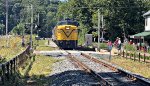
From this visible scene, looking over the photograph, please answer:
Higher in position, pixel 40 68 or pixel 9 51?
pixel 40 68

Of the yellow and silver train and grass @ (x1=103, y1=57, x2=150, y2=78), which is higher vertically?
the yellow and silver train

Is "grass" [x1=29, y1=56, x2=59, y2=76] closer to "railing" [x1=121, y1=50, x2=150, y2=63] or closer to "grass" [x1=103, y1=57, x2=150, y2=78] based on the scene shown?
"grass" [x1=103, y1=57, x2=150, y2=78]

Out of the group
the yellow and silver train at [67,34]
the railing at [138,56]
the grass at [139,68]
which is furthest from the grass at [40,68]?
the yellow and silver train at [67,34]

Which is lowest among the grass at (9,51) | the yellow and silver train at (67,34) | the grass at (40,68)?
the grass at (9,51)

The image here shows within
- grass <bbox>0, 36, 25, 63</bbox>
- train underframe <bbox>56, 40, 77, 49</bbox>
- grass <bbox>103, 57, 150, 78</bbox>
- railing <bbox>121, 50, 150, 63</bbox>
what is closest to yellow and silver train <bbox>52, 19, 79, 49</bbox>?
train underframe <bbox>56, 40, 77, 49</bbox>

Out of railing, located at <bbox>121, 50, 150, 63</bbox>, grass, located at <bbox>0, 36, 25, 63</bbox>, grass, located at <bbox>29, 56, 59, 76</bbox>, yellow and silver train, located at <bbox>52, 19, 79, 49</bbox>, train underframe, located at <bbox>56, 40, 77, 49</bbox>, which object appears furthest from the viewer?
train underframe, located at <bbox>56, 40, 77, 49</bbox>

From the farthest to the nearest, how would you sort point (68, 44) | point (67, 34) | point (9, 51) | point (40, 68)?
point (68, 44)
point (67, 34)
point (9, 51)
point (40, 68)

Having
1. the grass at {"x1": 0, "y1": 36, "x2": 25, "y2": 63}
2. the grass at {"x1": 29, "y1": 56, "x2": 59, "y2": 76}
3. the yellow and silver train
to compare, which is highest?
the yellow and silver train

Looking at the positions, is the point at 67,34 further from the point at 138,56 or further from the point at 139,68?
the point at 139,68

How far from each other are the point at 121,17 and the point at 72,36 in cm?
3227

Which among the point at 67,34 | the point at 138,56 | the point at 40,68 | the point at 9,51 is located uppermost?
the point at 67,34

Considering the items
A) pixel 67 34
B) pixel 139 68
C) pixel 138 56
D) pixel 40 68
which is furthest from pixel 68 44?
pixel 40 68

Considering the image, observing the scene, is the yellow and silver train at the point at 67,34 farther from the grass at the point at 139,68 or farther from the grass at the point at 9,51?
the grass at the point at 139,68

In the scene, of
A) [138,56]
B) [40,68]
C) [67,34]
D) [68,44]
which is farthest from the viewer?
[68,44]
